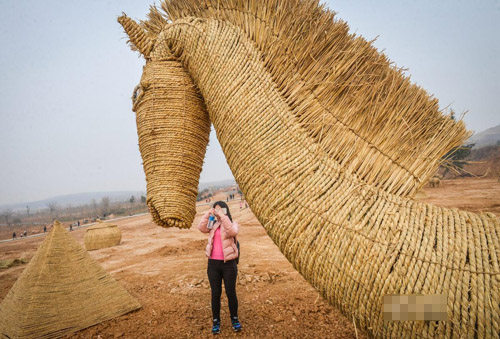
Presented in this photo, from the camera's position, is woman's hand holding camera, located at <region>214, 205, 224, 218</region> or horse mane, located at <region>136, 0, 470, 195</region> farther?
woman's hand holding camera, located at <region>214, 205, 224, 218</region>

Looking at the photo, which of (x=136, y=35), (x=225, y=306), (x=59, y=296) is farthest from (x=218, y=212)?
(x=59, y=296)

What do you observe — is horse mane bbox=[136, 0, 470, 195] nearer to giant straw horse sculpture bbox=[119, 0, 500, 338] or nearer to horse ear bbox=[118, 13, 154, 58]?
giant straw horse sculpture bbox=[119, 0, 500, 338]

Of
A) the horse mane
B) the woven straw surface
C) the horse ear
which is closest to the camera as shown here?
the horse mane

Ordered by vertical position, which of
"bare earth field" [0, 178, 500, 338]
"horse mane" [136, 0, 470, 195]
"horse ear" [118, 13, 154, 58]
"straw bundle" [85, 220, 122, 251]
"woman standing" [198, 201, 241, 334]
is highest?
"horse ear" [118, 13, 154, 58]

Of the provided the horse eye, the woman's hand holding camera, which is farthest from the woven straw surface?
the woman's hand holding camera

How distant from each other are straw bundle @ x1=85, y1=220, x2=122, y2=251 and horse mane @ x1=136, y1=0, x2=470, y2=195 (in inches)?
487

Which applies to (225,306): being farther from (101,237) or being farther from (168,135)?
(101,237)

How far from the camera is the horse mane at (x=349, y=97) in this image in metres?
1.09

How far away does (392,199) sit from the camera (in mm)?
992

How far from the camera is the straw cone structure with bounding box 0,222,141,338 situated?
11.3ft

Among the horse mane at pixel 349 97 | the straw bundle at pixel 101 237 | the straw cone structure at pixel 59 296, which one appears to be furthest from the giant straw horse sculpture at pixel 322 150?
the straw bundle at pixel 101 237

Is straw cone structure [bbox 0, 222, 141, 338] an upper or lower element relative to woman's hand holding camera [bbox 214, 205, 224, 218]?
lower

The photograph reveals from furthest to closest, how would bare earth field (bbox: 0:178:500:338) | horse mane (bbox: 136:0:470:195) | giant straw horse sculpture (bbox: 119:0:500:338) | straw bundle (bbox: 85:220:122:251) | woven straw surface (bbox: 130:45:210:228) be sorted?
straw bundle (bbox: 85:220:122:251), bare earth field (bbox: 0:178:500:338), woven straw surface (bbox: 130:45:210:228), horse mane (bbox: 136:0:470:195), giant straw horse sculpture (bbox: 119:0:500:338)

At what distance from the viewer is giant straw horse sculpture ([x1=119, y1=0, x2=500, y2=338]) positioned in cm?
84
